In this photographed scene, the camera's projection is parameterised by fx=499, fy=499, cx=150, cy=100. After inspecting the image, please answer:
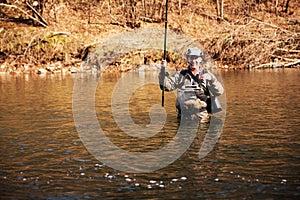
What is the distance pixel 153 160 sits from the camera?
9.41 m

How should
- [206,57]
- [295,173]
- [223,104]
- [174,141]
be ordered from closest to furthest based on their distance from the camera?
[295,173] → [174,141] → [223,104] → [206,57]

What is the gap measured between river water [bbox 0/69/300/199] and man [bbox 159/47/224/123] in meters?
0.60

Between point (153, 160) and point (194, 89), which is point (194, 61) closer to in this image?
point (194, 89)

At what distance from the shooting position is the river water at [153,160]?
7426 millimetres

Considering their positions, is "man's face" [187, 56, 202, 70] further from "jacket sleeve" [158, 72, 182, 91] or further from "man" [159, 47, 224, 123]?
"jacket sleeve" [158, 72, 182, 91]

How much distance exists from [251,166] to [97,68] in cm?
3132

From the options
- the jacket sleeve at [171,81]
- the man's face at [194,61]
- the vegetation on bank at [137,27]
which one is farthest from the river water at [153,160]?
the vegetation on bank at [137,27]

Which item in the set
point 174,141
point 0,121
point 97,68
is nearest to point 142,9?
point 97,68

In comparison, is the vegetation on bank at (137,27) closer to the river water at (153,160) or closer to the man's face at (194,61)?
the river water at (153,160)

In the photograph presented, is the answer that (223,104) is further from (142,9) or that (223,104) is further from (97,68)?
(142,9)

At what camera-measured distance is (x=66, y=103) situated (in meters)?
18.5

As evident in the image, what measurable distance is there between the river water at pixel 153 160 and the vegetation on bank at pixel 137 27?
64.2 ft

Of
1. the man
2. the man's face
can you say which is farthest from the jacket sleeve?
the man's face

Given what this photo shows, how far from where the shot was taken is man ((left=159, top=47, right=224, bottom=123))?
1362 centimetres
